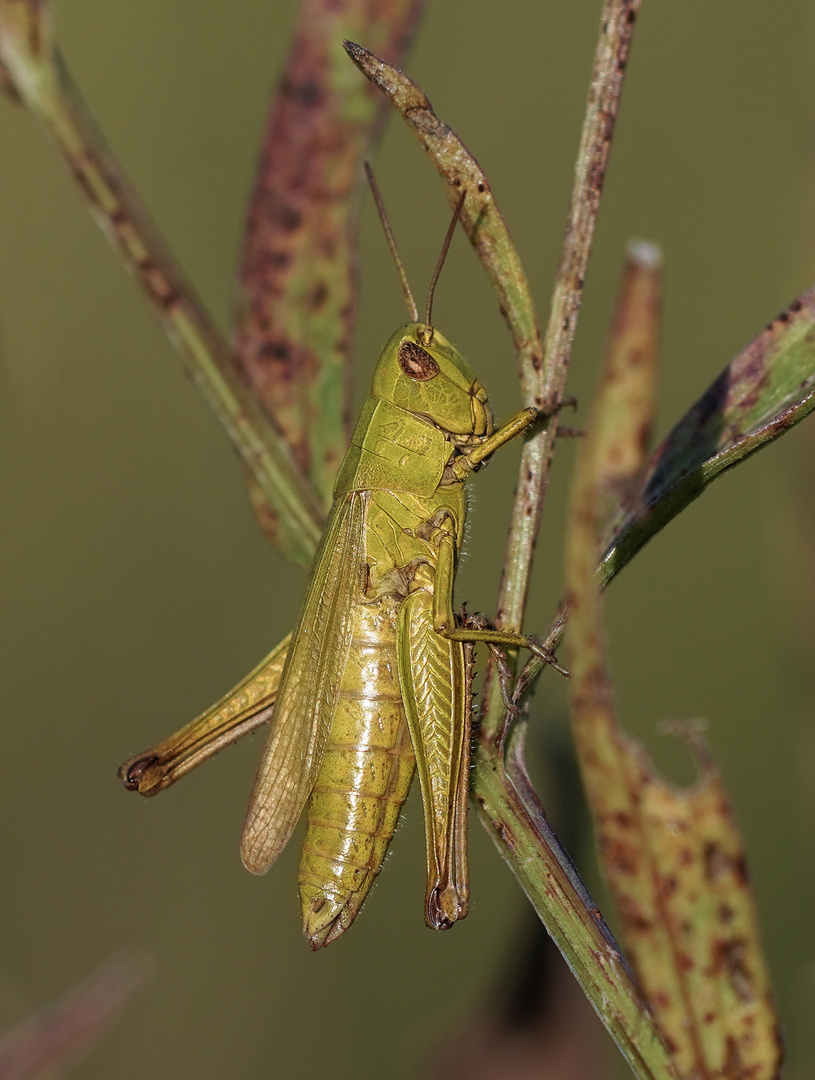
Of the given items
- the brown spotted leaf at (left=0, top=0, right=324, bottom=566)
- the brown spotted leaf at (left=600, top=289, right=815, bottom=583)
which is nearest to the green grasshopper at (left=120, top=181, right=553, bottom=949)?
the brown spotted leaf at (left=0, top=0, right=324, bottom=566)

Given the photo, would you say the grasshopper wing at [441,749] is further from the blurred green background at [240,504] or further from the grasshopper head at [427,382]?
the blurred green background at [240,504]

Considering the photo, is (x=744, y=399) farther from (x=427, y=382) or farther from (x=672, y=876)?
(x=427, y=382)

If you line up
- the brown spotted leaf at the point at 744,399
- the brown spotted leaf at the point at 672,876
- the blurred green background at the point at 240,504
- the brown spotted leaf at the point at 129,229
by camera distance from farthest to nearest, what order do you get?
the blurred green background at the point at 240,504 < the brown spotted leaf at the point at 129,229 < the brown spotted leaf at the point at 744,399 < the brown spotted leaf at the point at 672,876

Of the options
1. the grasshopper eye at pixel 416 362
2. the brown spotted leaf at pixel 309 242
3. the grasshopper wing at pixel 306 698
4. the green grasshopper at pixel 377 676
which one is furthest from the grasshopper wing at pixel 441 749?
the grasshopper eye at pixel 416 362

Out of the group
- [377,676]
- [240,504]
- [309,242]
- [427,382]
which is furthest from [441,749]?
[240,504]

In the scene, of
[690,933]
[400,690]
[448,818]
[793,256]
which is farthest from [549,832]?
[793,256]

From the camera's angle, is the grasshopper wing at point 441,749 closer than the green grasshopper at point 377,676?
Yes

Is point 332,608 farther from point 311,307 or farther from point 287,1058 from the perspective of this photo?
point 287,1058
